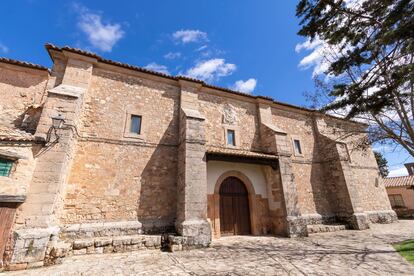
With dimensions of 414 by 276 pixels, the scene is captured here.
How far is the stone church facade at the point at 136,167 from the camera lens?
532 centimetres

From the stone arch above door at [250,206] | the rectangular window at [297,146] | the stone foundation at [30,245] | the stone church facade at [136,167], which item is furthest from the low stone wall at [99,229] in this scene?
the rectangular window at [297,146]

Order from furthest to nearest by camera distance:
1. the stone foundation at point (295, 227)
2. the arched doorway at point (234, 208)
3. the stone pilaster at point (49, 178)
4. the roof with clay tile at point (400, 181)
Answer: the roof with clay tile at point (400, 181), the arched doorway at point (234, 208), the stone foundation at point (295, 227), the stone pilaster at point (49, 178)

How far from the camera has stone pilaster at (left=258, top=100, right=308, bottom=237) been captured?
8.27m

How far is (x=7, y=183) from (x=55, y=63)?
4.78 m

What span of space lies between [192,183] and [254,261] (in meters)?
3.01

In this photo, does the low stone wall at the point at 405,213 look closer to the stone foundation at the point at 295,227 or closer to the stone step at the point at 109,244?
the stone foundation at the point at 295,227

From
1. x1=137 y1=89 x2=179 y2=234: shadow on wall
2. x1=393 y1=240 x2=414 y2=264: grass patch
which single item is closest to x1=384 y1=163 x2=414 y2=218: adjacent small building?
x1=393 y1=240 x2=414 y2=264: grass patch

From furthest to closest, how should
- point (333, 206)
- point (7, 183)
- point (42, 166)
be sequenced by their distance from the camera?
point (333, 206) → point (42, 166) → point (7, 183)

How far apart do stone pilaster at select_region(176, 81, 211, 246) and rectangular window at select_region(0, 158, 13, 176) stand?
4.72 metres

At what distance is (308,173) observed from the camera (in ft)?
37.1

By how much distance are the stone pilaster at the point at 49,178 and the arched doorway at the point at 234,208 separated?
19.4 feet

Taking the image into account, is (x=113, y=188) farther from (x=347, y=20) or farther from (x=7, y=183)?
(x=347, y=20)

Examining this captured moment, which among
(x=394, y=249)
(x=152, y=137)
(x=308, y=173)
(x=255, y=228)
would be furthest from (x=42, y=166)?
(x=308, y=173)

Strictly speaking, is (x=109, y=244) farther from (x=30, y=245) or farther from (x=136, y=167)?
(x=136, y=167)
